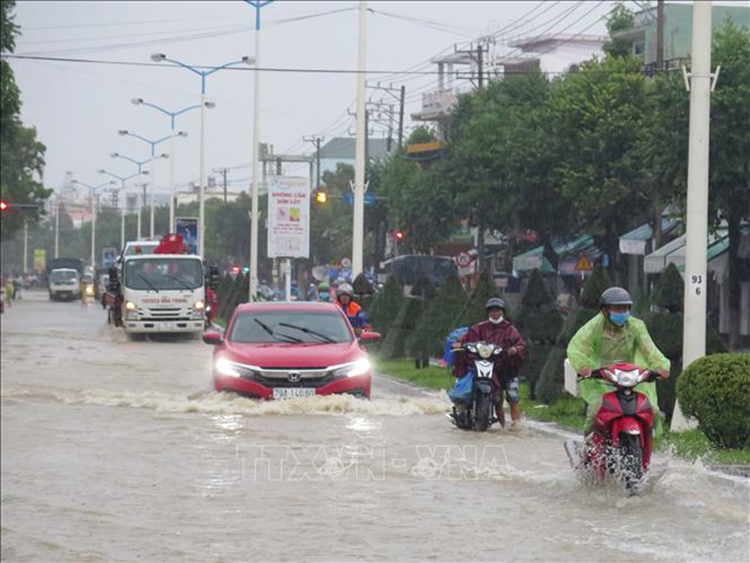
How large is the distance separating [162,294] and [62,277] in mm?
52561

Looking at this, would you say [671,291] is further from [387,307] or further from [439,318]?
[387,307]

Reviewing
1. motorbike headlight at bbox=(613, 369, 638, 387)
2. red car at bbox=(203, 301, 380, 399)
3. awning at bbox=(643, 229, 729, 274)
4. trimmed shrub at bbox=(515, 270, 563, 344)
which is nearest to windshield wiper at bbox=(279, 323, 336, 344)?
red car at bbox=(203, 301, 380, 399)

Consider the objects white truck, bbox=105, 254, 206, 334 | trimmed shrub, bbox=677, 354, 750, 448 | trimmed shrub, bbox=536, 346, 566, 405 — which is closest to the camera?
trimmed shrub, bbox=677, 354, 750, 448

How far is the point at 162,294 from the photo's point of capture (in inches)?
1610

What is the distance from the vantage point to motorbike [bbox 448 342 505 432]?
55.5 ft

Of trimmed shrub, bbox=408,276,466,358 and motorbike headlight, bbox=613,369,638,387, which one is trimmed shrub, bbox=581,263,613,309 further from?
trimmed shrub, bbox=408,276,466,358

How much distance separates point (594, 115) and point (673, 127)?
1163 cm

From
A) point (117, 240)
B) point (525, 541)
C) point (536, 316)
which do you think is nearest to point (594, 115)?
point (536, 316)

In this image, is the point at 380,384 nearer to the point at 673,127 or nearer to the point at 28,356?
the point at 28,356

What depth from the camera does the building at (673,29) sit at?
197 feet

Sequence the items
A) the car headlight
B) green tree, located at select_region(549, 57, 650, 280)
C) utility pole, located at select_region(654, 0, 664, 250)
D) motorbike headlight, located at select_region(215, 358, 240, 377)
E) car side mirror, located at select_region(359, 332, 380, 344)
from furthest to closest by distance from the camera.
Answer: green tree, located at select_region(549, 57, 650, 280), utility pole, located at select_region(654, 0, 664, 250), car side mirror, located at select_region(359, 332, 380, 344), the car headlight, motorbike headlight, located at select_region(215, 358, 240, 377)

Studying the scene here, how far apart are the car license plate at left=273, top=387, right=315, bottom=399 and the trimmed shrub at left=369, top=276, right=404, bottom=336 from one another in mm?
14955

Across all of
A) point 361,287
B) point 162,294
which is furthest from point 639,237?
point 361,287

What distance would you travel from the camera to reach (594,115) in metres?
50.9
